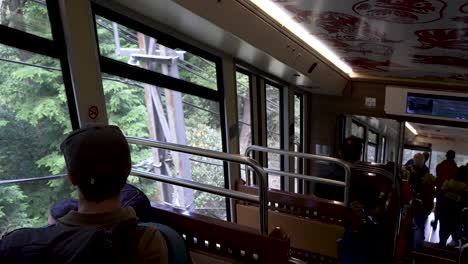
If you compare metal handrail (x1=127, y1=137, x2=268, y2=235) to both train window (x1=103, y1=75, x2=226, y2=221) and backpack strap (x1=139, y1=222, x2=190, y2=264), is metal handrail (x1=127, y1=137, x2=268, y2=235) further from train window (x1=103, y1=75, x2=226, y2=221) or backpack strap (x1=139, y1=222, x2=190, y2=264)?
train window (x1=103, y1=75, x2=226, y2=221)

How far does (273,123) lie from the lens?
6.05 meters

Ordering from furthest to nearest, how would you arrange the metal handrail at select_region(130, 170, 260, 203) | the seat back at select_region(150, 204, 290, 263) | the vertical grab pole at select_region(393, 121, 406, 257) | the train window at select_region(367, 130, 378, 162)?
1. the train window at select_region(367, 130, 378, 162)
2. the vertical grab pole at select_region(393, 121, 406, 257)
3. the metal handrail at select_region(130, 170, 260, 203)
4. the seat back at select_region(150, 204, 290, 263)

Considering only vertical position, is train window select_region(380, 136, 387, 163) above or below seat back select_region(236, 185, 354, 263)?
below

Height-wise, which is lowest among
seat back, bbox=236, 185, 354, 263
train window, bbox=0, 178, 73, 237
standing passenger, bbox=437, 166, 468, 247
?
standing passenger, bbox=437, 166, 468, 247

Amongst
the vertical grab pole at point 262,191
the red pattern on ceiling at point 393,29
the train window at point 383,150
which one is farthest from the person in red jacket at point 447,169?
the train window at point 383,150

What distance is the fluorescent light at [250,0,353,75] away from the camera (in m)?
2.78

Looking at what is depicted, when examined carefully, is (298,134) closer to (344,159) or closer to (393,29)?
(344,159)

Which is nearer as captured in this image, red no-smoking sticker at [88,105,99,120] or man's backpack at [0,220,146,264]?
man's backpack at [0,220,146,264]

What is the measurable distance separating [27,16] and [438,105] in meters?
2.81

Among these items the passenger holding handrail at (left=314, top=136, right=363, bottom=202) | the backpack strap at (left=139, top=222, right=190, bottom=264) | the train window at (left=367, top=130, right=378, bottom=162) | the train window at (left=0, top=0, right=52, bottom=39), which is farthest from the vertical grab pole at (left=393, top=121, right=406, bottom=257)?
the train window at (left=367, top=130, right=378, bottom=162)

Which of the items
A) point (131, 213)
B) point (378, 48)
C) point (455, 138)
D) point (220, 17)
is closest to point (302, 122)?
point (378, 48)

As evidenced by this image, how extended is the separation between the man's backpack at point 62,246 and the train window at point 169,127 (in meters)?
1.69

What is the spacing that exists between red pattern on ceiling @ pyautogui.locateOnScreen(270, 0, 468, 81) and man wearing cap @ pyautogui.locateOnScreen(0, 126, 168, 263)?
71.7 inches

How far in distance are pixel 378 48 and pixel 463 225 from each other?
230 cm
